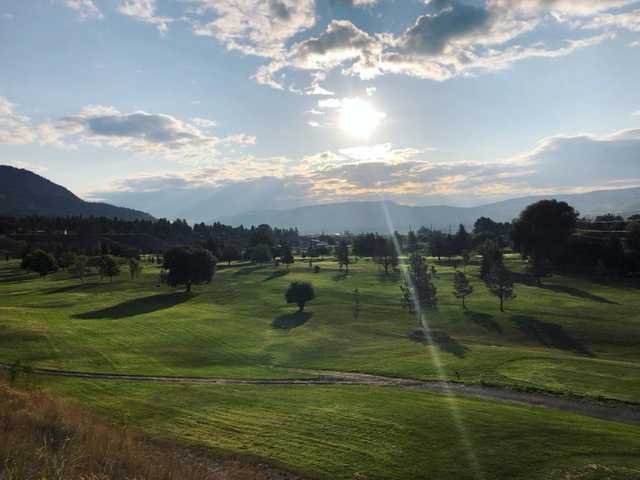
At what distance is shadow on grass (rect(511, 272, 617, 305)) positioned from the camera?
93338 mm

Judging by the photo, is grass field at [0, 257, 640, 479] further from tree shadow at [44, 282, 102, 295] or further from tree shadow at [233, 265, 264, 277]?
tree shadow at [233, 265, 264, 277]

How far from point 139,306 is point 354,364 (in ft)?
194

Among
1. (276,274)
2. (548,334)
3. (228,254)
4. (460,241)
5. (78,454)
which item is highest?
(460,241)

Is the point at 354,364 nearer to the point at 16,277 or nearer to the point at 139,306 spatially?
the point at 139,306

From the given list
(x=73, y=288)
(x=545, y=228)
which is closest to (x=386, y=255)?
(x=545, y=228)

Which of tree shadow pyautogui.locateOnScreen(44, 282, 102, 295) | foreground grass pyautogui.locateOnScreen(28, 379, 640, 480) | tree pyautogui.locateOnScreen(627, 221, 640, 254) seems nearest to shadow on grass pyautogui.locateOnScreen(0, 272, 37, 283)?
tree shadow pyautogui.locateOnScreen(44, 282, 102, 295)

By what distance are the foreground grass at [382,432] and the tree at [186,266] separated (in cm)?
7418

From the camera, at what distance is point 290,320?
80625mm

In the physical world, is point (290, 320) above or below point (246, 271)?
below

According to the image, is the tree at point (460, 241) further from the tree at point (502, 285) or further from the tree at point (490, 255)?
the tree at point (502, 285)

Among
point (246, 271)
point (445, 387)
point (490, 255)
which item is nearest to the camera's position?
point (445, 387)

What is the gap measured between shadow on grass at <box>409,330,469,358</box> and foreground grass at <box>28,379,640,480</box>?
70.0ft

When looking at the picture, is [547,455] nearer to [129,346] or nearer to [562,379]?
[562,379]

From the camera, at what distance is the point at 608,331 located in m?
65.9
